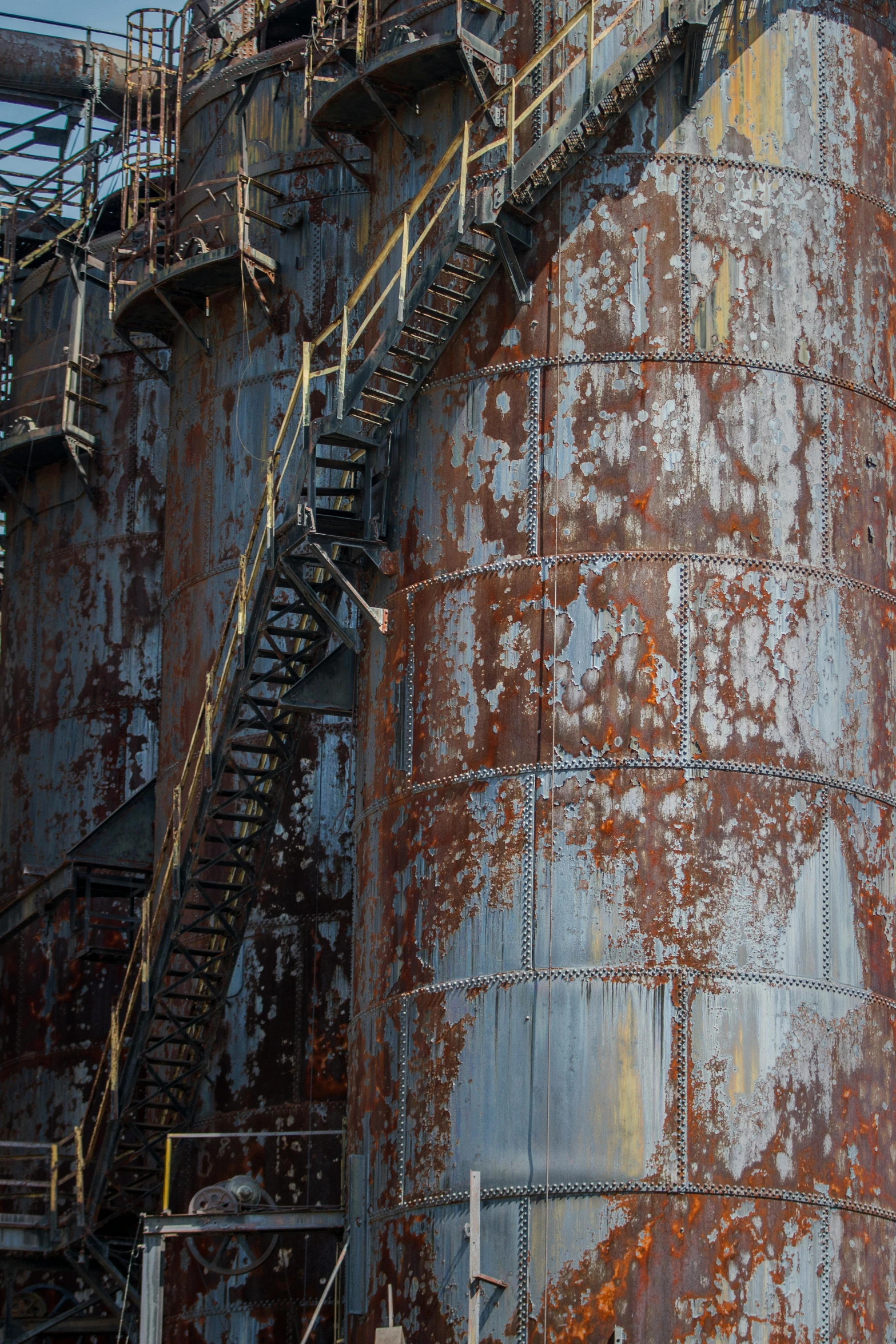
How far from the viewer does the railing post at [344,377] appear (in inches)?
822

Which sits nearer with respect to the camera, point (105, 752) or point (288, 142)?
point (288, 142)

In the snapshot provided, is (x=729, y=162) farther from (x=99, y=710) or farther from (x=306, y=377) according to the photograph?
(x=99, y=710)

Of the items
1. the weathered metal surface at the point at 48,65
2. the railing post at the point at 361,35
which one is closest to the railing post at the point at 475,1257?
the railing post at the point at 361,35

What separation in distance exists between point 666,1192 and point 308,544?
6605mm

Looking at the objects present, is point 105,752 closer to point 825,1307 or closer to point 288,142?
point 288,142

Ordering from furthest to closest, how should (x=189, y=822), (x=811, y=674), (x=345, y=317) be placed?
(x=189, y=822), (x=345, y=317), (x=811, y=674)

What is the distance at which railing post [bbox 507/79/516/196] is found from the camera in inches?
806

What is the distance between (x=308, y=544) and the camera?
Result: 2112 centimetres

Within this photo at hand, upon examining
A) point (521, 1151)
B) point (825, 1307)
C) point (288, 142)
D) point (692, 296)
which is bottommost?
point (825, 1307)

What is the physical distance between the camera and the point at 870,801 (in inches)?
780

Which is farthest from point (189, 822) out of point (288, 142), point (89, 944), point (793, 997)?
point (288, 142)

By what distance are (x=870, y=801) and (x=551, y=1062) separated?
3.58 metres

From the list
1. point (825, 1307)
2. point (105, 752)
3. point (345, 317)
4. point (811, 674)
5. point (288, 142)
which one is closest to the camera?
point (825, 1307)

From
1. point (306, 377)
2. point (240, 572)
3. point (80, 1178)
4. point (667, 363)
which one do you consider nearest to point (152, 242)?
point (240, 572)
